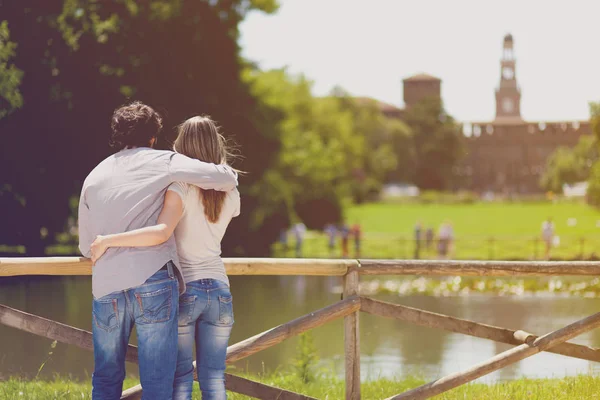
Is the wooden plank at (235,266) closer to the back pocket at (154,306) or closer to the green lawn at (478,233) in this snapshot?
the back pocket at (154,306)

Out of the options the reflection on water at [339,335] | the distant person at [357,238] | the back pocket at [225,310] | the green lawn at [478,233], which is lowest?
the green lawn at [478,233]

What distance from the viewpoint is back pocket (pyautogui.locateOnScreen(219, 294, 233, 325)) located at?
417 cm

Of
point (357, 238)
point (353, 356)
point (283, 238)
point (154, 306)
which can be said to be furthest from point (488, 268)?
point (357, 238)

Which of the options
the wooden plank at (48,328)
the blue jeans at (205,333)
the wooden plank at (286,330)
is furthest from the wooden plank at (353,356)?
the wooden plank at (48,328)

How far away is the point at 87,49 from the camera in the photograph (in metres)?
25.0

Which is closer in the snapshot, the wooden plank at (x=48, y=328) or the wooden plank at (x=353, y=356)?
the wooden plank at (x=48, y=328)

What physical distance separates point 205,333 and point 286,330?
864 millimetres

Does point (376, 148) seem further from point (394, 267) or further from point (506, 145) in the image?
point (394, 267)

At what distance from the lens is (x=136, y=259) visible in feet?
13.1

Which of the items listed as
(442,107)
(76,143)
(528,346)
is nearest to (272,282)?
(76,143)

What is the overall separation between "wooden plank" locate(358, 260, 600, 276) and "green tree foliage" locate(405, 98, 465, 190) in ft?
316

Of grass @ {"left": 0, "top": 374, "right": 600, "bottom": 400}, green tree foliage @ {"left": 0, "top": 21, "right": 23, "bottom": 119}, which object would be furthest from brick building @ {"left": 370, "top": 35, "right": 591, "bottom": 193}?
grass @ {"left": 0, "top": 374, "right": 600, "bottom": 400}

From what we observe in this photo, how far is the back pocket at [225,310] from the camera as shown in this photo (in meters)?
4.17

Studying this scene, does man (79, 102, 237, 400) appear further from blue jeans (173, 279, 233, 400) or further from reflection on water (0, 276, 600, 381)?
reflection on water (0, 276, 600, 381)
